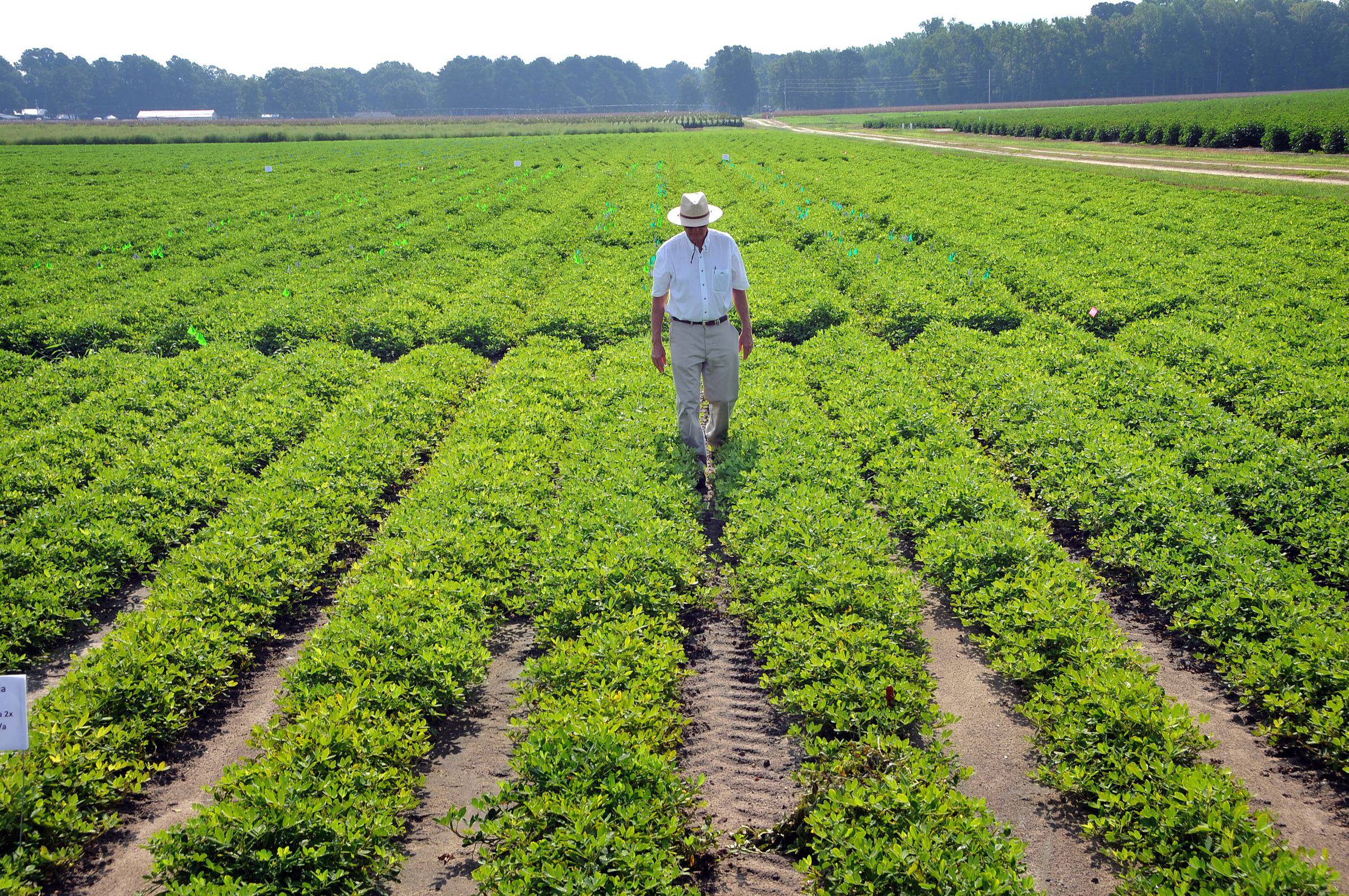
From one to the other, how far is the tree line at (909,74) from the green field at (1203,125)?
67298mm

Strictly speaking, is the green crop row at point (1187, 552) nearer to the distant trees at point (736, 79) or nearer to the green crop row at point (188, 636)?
the green crop row at point (188, 636)

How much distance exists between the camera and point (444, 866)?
4312 mm

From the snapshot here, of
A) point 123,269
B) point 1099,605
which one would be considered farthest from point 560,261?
point 1099,605

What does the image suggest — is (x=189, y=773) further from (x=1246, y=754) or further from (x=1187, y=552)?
(x=1187, y=552)

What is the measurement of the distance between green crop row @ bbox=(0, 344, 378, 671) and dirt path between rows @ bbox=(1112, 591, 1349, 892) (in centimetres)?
892

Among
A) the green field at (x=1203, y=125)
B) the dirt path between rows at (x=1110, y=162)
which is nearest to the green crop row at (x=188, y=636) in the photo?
the dirt path between rows at (x=1110, y=162)

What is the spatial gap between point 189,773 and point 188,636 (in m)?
1.09

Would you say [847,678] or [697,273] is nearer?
[847,678]

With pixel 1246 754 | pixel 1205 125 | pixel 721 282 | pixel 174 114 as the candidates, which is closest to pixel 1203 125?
pixel 1205 125

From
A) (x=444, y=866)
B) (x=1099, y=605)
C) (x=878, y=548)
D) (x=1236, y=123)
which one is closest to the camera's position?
(x=444, y=866)

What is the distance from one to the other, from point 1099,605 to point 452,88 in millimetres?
217427

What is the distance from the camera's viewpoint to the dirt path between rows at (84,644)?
19.0 feet

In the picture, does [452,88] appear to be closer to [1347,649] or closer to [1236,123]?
[1236,123]

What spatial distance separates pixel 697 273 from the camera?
838cm
